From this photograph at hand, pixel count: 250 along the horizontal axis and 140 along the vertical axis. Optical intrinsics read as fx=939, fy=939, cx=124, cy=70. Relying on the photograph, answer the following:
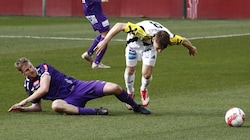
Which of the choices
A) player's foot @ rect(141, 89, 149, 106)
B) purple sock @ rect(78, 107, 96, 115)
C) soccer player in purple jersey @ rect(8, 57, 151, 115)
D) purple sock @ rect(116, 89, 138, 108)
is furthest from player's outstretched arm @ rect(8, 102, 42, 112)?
player's foot @ rect(141, 89, 149, 106)

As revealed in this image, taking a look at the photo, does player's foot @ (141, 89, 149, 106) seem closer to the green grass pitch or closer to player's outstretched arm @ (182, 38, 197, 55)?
the green grass pitch

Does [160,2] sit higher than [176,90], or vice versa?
[176,90]

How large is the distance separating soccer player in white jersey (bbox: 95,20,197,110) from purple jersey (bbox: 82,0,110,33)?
23.3ft

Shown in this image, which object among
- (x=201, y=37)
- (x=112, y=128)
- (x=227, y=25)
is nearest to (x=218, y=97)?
(x=112, y=128)

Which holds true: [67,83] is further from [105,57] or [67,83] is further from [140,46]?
[105,57]

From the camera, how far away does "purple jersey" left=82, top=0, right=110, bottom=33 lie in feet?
70.8

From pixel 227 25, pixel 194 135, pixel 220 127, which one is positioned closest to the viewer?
pixel 194 135

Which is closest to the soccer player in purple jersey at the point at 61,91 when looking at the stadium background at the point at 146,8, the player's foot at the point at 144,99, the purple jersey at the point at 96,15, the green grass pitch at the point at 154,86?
the green grass pitch at the point at 154,86

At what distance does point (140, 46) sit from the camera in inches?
564

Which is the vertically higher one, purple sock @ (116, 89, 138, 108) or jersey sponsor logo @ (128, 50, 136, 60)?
jersey sponsor logo @ (128, 50, 136, 60)

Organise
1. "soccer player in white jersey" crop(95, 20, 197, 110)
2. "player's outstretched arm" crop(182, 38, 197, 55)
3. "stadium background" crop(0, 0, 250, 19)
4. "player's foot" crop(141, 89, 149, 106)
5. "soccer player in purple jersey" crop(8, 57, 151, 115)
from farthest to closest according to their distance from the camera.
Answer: "stadium background" crop(0, 0, 250, 19), "player's foot" crop(141, 89, 149, 106), "player's outstretched arm" crop(182, 38, 197, 55), "soccer player in white jersey" crop(95, 20, 197, 110), "soccer player in purple jersey" crop(8, 57, 151, 115)

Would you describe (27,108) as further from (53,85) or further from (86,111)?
(86,111)

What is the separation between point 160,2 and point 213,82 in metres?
25.2

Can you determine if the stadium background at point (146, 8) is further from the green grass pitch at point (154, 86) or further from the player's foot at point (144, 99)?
the player's foot at point (144, 99)
